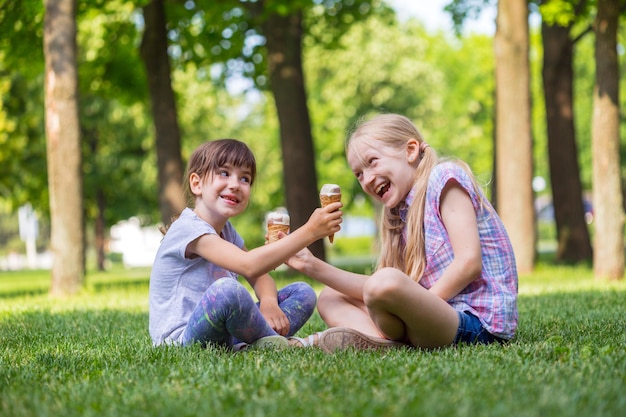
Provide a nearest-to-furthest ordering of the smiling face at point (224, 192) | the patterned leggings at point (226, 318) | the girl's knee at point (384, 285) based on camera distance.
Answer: the girl's knee at point (384, 285) < the patterned leggings at point (226, 318) < the smiling face at point (224, 192)

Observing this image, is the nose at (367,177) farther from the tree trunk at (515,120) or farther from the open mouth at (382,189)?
Answer: the tree trunk at (515,120)

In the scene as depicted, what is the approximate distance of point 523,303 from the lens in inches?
328

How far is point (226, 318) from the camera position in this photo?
4.77 metres

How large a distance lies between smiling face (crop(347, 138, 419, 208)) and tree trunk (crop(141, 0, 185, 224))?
36.5ft

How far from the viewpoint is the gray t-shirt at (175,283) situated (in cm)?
512

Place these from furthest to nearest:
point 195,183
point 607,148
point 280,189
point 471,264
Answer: point 280,189 → point 607,148 → point 195,183 → point 471,264

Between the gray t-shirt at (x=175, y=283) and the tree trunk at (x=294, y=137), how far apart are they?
32.9 ft

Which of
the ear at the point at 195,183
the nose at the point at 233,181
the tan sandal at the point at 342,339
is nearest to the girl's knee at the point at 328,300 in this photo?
the tan sandal at the point at 342,339

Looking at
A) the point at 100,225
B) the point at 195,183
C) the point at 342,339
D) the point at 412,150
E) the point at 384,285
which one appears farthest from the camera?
the point at 100,225

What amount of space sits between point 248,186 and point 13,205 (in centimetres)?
2814

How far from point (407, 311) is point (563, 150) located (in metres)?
13.9

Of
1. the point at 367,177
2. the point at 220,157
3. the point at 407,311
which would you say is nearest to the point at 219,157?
the point at 220,157

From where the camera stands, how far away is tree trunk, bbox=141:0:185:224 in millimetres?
15914

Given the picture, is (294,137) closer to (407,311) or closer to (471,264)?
(471,264)
